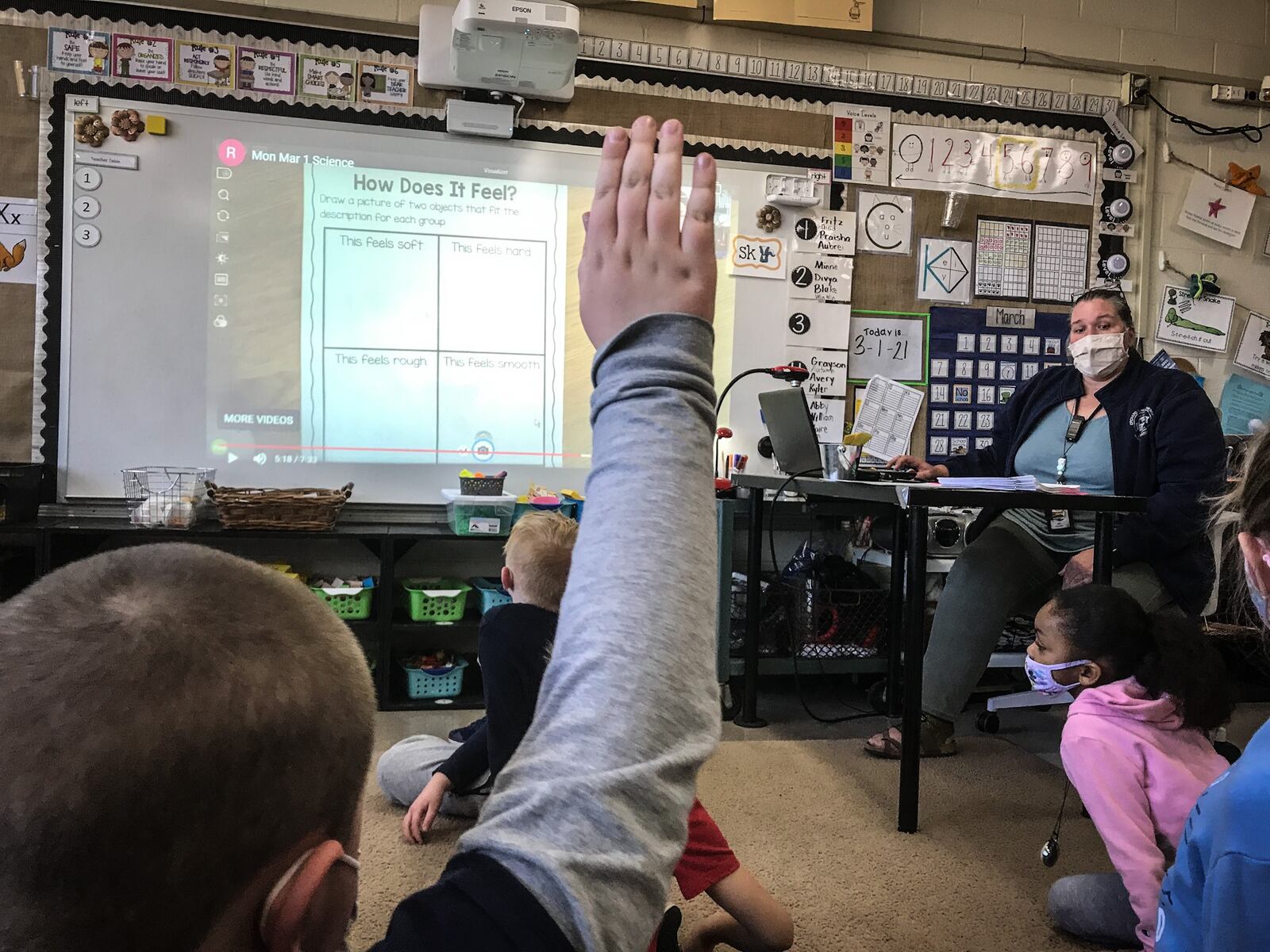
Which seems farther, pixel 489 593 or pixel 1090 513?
pixel 489 593

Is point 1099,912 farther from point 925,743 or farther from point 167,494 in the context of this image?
point 167,494

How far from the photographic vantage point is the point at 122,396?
282cm

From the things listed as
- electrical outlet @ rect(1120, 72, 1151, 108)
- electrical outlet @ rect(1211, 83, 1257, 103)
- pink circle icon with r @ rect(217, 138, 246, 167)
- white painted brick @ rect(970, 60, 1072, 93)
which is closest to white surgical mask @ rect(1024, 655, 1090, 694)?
white painted brick @ rect(970, 60, 1072, 93)

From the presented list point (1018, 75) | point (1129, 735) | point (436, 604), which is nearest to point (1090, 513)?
point (1129, 735)

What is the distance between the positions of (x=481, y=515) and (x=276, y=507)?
0.61 meters

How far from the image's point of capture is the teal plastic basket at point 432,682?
9.08ft

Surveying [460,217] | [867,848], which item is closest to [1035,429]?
[867,848]

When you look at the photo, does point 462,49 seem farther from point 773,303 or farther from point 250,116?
point 773,303

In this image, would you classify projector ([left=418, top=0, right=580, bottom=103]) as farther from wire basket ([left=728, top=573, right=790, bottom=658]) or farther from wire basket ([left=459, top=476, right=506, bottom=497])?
wire basket ([left=728, top=573, right=790, bottom=658])

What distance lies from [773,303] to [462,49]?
1.35m

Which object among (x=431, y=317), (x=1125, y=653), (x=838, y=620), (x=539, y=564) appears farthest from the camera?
(x=431, y=317)

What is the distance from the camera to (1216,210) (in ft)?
11.6

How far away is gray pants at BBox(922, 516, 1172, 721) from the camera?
2.19 meters

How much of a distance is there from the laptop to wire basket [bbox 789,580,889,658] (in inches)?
23.6
